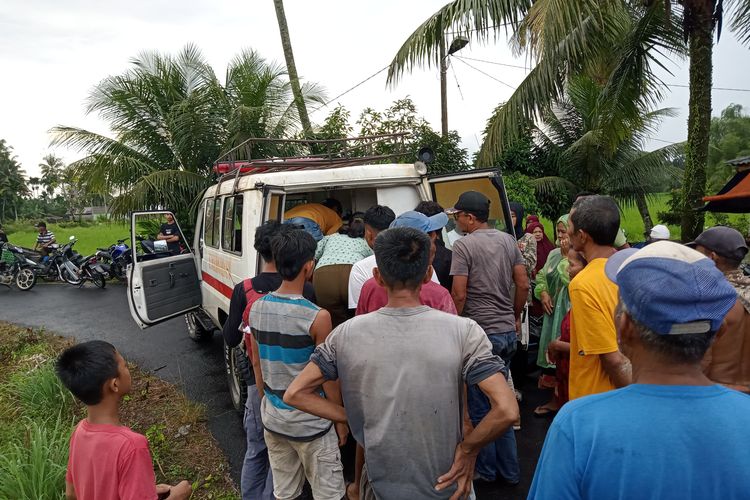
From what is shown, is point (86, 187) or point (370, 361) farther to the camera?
point (86, 187)

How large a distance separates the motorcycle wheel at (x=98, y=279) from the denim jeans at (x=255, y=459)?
10786mm

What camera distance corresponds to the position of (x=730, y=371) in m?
2.19

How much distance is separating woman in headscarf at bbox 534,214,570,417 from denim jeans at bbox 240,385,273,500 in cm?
227

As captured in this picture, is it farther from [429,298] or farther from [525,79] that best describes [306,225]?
[525,79]

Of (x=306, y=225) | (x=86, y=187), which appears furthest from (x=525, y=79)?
A: (x=86, y=187)

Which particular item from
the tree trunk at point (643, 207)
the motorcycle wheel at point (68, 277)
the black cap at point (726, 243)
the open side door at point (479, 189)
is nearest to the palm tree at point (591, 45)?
the open side door at point (479, 189)

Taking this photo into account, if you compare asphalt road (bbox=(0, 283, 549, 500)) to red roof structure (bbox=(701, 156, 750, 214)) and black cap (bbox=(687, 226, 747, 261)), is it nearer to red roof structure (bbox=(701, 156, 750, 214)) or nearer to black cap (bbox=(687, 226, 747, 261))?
black cap (bbox=(687, 226, 747, 261))

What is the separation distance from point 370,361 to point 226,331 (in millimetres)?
1581

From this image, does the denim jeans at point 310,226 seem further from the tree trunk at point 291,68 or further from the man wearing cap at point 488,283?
the tree trunk at point 291,68

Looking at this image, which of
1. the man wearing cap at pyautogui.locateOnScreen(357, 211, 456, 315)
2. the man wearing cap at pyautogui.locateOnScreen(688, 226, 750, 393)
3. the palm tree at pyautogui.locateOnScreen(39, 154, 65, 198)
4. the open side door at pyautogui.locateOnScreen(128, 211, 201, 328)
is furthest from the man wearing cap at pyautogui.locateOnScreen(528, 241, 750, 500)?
the palm tree at pyautogui.locateOnScreen(39, 154, 65, 198)

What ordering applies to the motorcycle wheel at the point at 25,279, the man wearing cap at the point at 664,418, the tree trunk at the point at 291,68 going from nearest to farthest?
the man wearing cap at the point at 664,418 < the tree trunk at the point at 291,68 < the motorcycle wheel at the point at 25,279

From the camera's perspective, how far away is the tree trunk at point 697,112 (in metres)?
5.26

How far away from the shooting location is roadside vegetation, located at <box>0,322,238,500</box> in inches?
120

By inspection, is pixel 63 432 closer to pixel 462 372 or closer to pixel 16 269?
pixel 462 372
